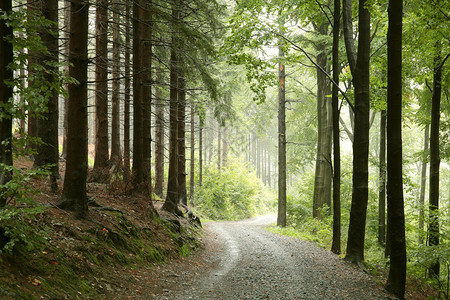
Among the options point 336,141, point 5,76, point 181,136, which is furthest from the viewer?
point 181,136

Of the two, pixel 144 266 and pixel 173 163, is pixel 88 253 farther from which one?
pixel 173 163

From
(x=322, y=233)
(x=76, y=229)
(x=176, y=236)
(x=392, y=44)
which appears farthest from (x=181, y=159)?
(x=392, y=44)

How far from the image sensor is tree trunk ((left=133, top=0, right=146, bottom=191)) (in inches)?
380

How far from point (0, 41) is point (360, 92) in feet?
26.9

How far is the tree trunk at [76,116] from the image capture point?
643cm

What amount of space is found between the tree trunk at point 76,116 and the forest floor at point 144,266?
45 cm

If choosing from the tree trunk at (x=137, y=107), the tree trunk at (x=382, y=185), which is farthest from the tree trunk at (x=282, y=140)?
the tree trunk at (x=137, y=107)

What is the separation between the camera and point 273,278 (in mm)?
7617

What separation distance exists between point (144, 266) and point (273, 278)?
288cm

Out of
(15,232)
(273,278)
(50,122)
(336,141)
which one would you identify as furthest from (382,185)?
(15,232)

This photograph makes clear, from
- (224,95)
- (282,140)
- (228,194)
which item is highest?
(224,95)

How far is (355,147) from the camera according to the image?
9367 mm

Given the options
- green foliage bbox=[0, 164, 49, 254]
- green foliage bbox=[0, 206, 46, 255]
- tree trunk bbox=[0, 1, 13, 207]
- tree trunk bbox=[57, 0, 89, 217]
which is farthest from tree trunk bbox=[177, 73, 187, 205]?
green foliage bbox=[0, 164, 49, 254]

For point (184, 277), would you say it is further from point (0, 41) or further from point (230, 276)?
point (0, 41)
